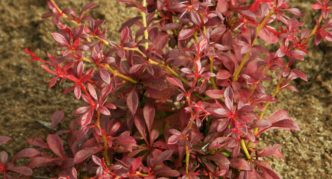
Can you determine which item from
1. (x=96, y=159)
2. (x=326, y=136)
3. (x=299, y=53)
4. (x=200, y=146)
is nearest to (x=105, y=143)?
(x=96, y=159)

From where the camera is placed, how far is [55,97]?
281 cm

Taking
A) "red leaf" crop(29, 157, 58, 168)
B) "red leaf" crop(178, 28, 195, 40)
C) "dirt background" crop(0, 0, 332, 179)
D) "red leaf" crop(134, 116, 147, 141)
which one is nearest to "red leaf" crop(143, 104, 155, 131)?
"red leaf" crop(134, 116, 147, 141)

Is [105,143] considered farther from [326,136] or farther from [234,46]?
[326,136]

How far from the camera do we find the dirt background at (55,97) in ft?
7.95

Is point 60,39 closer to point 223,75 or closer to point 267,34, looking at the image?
point 223,75

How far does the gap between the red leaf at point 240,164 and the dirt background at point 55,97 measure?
0.41m

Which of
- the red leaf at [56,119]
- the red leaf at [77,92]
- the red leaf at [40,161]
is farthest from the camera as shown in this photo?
the red leaf at [56,119]

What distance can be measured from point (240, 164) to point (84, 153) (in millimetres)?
588

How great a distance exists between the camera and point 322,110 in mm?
2635

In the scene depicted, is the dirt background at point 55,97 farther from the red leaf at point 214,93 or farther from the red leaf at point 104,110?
the red leaf at point 104,110

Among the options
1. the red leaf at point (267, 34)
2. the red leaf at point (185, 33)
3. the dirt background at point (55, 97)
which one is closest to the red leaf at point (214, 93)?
the red leaf at point (185, 33)

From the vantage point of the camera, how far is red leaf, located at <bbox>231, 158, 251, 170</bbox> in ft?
6.54

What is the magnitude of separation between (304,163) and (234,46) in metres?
0.66

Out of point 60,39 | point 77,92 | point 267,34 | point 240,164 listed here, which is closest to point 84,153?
point 77,92
